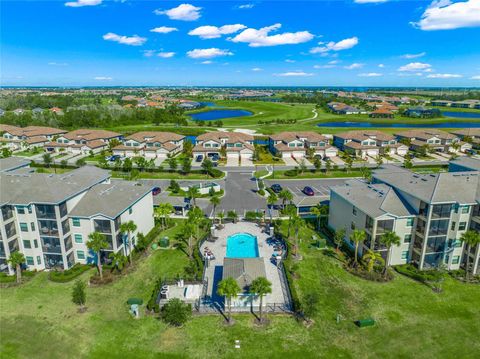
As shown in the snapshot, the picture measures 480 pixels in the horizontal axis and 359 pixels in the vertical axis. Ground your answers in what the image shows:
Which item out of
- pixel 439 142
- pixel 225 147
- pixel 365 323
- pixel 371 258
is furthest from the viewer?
pixel 439 142

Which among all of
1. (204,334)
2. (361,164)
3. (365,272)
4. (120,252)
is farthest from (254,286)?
(361,164)

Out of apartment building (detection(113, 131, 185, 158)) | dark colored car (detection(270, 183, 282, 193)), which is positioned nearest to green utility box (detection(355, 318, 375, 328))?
dark colored car (detection(270, 183, 282, 193))

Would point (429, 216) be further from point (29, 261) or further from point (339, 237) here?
point (29, 261)

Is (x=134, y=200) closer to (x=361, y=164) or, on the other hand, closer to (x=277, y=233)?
(x=277, y=233)

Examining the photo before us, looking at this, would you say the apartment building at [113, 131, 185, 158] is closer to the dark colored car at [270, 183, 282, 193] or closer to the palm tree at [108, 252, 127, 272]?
the dark colored car at [270, 183, 282, 193]

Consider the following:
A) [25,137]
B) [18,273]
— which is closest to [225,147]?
[18,273]

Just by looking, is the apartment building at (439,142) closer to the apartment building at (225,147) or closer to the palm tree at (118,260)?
the apartment building at (225,147)
